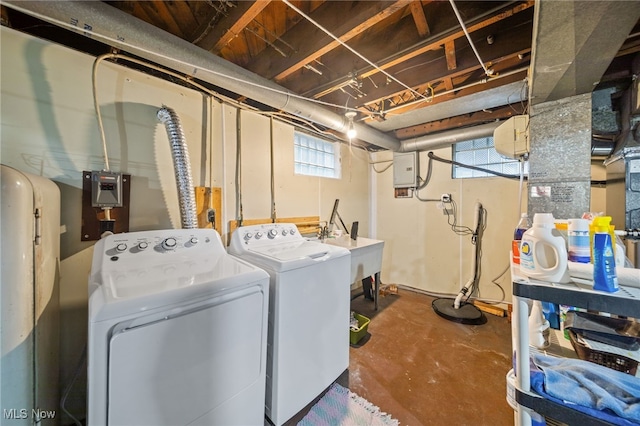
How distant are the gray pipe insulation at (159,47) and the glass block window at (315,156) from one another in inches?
26.2

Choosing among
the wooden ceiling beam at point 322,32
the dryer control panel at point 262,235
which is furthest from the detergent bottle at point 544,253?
the dryer control panel at point 262,235

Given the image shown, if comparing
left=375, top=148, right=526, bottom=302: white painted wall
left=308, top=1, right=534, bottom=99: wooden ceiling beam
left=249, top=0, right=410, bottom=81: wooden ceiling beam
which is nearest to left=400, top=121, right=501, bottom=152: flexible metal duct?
left=375, top=148, right=526, bottom=302: white painted wall

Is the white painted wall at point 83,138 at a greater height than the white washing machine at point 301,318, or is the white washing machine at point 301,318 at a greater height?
the white painted wall at point 83,138

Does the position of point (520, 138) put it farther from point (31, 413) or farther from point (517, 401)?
point (31, 413)

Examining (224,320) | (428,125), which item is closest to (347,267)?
(224,320)

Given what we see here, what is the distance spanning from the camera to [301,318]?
1.45 meters

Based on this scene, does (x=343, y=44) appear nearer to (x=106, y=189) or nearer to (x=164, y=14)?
(x=164, y=14)

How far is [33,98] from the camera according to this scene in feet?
4.34

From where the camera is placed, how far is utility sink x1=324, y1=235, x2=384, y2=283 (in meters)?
2.53

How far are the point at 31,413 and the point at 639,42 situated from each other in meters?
3.74

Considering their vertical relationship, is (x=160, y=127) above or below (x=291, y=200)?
above

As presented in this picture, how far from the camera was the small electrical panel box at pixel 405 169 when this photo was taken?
3.50 meters

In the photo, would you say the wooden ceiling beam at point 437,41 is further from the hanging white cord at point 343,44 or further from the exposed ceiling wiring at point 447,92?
the exposed ceiling wiring at point 447,92

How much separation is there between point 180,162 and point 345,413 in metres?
2.08
